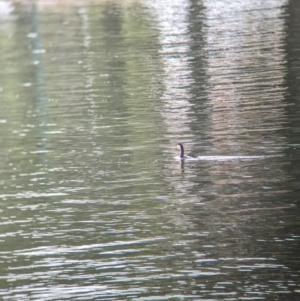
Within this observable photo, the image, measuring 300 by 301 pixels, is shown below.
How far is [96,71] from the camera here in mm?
53281

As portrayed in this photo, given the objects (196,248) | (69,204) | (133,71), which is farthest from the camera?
(133,71)

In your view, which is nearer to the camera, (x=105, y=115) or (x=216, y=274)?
(x=216, y=274)

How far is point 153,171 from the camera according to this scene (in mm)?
29875

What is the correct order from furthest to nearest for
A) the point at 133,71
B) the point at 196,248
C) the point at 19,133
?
the point at 133,71
the point at 19,133
the point at 196,248

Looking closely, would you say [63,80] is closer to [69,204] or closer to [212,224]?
[69,204]

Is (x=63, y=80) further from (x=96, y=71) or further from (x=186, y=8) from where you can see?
(x=186, y=8)

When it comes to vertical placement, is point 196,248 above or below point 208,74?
above

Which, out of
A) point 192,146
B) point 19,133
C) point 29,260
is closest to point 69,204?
point 29,260

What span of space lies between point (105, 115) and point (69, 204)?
13703mm

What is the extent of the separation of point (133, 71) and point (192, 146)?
1901cm

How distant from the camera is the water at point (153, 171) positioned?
2112 centimetres

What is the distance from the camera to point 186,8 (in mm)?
85000

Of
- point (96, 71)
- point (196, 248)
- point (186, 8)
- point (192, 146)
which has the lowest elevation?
point (186, 8)

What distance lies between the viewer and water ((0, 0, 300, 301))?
69.3 feet
